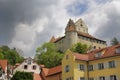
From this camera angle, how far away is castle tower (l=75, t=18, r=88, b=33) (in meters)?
153

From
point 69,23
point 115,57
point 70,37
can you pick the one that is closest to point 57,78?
point 115,57

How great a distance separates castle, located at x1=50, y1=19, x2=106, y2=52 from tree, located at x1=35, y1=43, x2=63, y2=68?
9.83 metres

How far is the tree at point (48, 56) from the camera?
115 metres

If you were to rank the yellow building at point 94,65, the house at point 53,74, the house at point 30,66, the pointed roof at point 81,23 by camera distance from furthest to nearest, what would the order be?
the pointed roof at point 81,23 < the house at point 30,66 < the house at point 53,74 < the yellow building at point 94,65

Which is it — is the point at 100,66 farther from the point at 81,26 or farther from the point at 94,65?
the point at 81,26

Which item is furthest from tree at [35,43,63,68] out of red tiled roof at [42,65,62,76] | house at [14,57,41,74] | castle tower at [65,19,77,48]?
red tiled roof at [42,65,62,76]

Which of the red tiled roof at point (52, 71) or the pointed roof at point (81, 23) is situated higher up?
the pointed roof at point (81, 23)

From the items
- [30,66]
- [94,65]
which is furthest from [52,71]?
[94,65]

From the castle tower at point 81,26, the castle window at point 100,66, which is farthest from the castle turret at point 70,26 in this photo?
the castle window at point 100,66

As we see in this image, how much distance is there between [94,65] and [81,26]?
89539mm

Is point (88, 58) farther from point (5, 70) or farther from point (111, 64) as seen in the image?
point (5, 70)

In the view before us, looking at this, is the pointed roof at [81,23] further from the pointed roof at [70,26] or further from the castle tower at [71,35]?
the castle tower at [71,35]

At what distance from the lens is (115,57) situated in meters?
60.1

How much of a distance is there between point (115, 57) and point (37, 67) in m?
39.1
